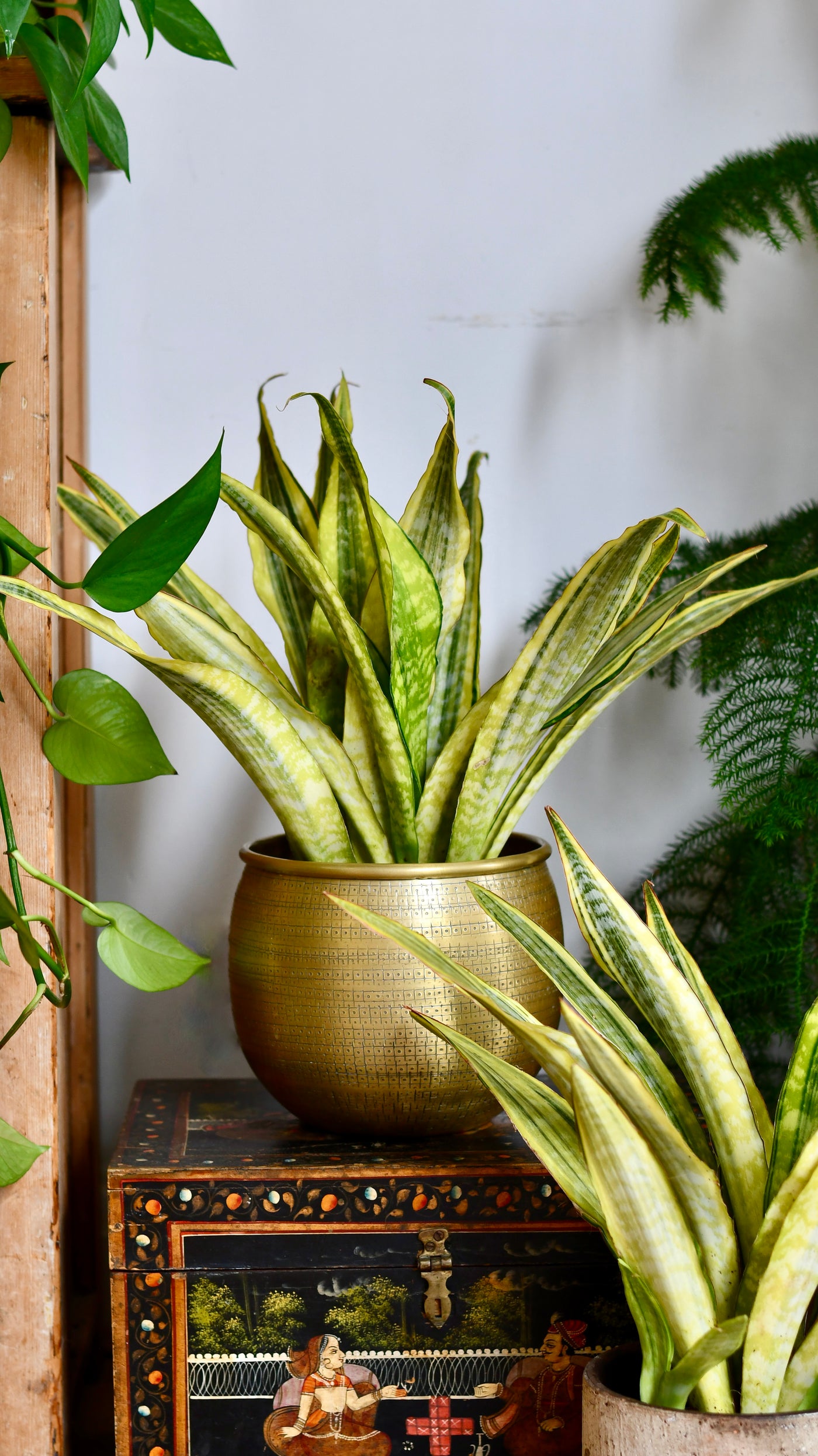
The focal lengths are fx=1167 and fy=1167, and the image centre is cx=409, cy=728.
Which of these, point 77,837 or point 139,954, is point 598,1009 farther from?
point 77,837

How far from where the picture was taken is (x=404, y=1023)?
76 cm

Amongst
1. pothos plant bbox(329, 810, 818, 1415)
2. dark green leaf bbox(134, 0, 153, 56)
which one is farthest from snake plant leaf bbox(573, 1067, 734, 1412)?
dark green leaf bbox(134, 0, 153, 56)

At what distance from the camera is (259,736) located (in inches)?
30.6

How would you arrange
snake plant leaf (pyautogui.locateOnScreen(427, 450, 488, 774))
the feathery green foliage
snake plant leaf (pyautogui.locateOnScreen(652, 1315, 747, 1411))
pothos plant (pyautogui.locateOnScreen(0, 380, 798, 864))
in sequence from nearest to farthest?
snake plant leaf (pyautogui.locateOnScreen(652, 1315, 747, 1411)), pothos plant (pyautogui.locateOnScreen(0, 380, 798, 864)), snake plant leaf (pyautogui.locateOnScreen(427, 450, 488, 774)), the feathery green foliage

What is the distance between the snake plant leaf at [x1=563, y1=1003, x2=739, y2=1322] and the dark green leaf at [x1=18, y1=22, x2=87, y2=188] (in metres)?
0.61

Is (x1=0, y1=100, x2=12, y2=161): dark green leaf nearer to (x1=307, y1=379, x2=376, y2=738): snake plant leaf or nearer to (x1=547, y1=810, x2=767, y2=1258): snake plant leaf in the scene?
(x1=307, y1=379, x2=376, y2=738): snake plant leaf

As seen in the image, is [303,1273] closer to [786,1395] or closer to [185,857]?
[786,1395]

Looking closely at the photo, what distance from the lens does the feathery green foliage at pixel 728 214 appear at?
987mm

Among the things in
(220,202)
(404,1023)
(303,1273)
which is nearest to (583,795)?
(404,1023)

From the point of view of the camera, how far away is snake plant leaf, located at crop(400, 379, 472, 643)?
33.1 inches

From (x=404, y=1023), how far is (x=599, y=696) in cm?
26

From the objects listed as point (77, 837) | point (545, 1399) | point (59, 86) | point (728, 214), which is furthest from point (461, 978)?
point (728, 214)

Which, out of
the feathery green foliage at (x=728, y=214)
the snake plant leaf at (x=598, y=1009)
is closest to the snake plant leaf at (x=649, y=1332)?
the snake plant leaf at (x=598, y=1009)

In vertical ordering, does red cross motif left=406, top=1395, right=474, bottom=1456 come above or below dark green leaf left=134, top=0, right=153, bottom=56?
below
